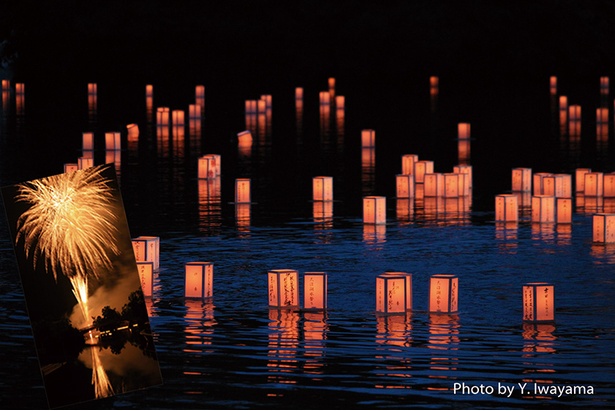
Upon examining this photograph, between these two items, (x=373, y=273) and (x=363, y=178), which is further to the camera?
(x=363, y=178)

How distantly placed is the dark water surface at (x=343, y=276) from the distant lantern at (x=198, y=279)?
0.17 m

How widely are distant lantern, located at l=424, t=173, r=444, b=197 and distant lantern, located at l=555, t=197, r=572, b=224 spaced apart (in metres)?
2.81

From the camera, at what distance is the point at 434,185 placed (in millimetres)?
20344

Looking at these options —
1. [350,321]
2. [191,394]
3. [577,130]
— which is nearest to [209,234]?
[350,321]

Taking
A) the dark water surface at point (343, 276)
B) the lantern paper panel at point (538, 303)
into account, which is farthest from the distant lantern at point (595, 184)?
the lantern paper panel at point (538, 303)

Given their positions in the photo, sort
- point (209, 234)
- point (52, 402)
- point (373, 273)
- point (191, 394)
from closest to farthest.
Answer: point (52, 402)
point (191, 394)
point (373, 273)
point (209, 234)

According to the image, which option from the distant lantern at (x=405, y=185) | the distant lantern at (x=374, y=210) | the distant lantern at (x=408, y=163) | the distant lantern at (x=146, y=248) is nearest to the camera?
the distant lantern at (x=146, y=248)

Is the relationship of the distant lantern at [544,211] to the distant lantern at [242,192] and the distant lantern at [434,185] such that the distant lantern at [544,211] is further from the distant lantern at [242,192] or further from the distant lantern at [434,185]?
the distant lantern at [242,192]

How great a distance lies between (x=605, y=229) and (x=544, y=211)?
186cm

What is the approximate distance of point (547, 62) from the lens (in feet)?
168

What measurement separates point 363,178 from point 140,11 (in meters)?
31.3

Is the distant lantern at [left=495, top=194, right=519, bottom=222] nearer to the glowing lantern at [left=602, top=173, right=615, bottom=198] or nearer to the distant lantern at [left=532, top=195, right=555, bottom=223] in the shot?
the distant lantern at [left=532, top=195, right=555, bottom=223]

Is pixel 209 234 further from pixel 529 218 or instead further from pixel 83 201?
pixel 83 201

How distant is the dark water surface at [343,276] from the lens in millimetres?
9477
